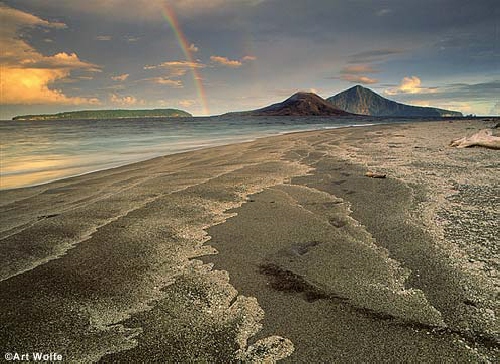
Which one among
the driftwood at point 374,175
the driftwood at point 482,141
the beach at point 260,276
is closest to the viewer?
the beach at point 260,276

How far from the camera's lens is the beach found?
1785mm

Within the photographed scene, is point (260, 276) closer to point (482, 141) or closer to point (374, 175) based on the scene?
point (374, 175)

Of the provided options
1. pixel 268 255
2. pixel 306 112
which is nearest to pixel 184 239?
pixel 268 255

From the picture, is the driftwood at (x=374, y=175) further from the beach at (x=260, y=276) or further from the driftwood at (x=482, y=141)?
the driftwood at (x=482, y=141)

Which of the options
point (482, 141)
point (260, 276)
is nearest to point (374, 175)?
point (260, 276)

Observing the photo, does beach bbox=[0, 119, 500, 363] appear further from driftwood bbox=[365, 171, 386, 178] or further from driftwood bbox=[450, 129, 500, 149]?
driftwood bbox=[450, 129, 500, 149]

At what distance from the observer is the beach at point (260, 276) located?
5.86 ft

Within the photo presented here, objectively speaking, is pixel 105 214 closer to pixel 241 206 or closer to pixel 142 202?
pixel 142 202

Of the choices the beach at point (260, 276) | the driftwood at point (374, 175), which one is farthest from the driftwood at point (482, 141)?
the driftwood at point (374, 175)

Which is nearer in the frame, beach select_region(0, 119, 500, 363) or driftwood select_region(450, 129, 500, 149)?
beach select_region(0, 119, 500, 363)

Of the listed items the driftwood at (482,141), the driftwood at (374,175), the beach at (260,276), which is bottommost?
the beach at (260,276)

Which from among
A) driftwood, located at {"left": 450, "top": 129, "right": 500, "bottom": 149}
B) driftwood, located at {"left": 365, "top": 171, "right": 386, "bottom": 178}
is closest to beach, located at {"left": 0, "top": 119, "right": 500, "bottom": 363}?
driftwood, located at {"left": 365, "top": 171, "right": 386, "bottom": 178}

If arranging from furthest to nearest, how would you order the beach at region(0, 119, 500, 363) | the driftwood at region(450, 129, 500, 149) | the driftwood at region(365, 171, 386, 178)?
1. the driftwood at region(450, 129, 500, 149)
2. the driftwood at region(365, 171, 386, 178)
3. the beach at region(0, 119, 500, 363)

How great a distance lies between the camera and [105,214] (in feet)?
14.1
